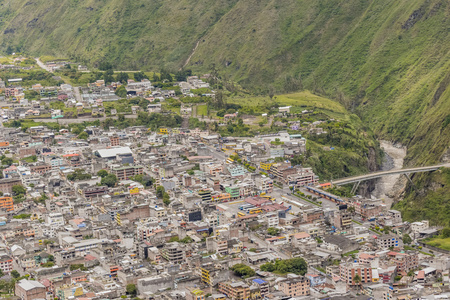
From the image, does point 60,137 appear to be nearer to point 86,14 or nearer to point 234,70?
point 234,70

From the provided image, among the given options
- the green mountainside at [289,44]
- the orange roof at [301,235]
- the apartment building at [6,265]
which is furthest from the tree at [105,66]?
the apartment building at [6,265]

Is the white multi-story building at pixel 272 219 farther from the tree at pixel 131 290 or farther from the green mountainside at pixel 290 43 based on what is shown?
the green mountainside at pixel 290 43

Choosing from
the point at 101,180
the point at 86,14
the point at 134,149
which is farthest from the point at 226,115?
the point at 86,14

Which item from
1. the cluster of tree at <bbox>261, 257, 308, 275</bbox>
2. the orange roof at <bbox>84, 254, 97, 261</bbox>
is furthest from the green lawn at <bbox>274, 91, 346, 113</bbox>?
the orange roof at <bbox>84, 254, 97, 261</bbox>

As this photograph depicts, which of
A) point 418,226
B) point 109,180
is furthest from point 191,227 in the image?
point 418,226

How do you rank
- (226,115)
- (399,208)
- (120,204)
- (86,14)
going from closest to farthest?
1. (120,204)
2. (399,208)
3. (226,115)
4. (86,14)
